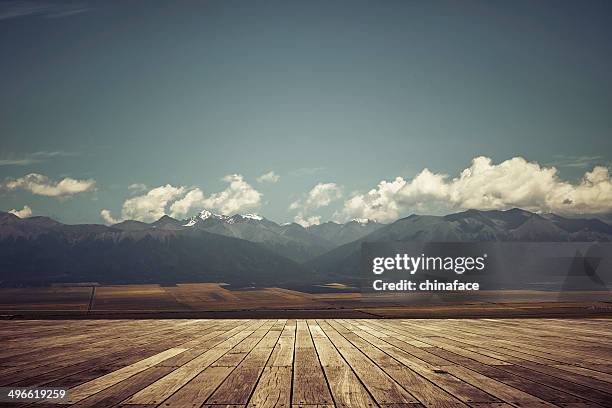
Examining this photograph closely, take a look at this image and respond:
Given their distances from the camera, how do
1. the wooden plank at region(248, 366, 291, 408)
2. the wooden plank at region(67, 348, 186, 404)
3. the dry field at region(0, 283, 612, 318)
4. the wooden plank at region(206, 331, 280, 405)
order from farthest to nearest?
the dry field at region(0, 283, 612, 318), the wooden plank at region(67, 348, 186, 404), the wooden plank at region(206, 331, 280, 405), the wooden plank at region(248, 366, 291, 408)

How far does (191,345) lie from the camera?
9836 mm

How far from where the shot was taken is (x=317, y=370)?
22.3ft

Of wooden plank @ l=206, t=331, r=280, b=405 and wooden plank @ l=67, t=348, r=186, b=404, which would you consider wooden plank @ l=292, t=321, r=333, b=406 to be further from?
wooden plank @ l=67, t=348, r=186, b=404

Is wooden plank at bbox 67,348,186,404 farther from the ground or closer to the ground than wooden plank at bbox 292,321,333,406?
closer to the ground

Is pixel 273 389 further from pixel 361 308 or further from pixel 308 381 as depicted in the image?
pixel 361 308

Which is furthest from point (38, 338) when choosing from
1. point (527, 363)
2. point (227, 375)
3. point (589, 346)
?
point (589, 346)

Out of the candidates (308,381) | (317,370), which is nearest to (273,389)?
(308,381)

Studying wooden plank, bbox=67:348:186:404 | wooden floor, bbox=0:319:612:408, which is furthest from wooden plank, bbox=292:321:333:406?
wooden plank, bbox=67:348:186:404

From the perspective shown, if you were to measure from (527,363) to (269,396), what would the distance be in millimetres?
4382

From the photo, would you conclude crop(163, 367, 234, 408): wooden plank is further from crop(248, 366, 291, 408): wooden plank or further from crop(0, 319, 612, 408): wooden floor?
crop(248, 366, 291, 408): wooden plank

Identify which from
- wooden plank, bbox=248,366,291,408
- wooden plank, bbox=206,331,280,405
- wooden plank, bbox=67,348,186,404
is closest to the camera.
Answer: wooden plank, bbox=248,366,291,408

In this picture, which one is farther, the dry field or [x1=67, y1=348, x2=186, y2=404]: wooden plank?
the dry field

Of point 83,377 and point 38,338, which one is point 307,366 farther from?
point 38,338

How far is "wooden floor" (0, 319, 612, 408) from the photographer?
5.15 m
